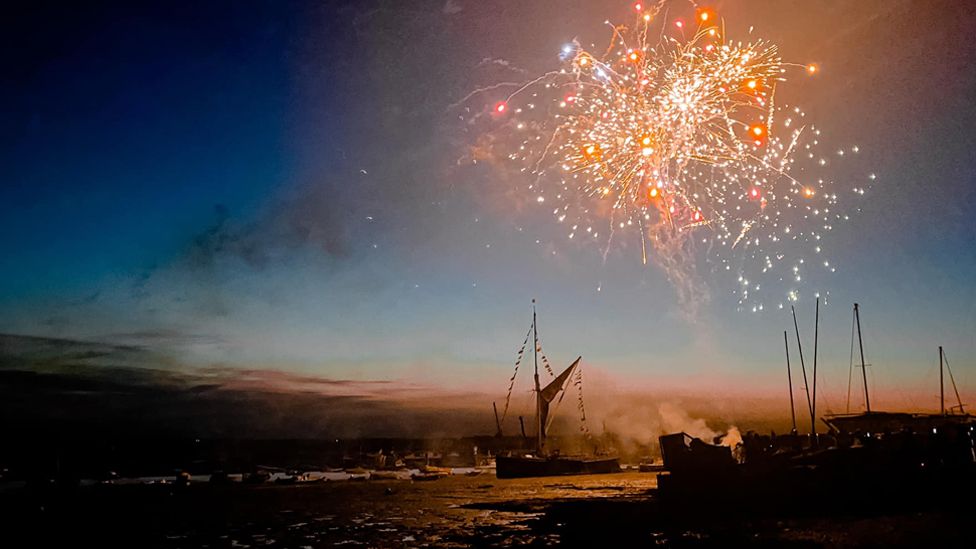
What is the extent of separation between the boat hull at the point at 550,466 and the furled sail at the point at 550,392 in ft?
13.2

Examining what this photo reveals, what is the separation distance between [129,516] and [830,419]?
163 feet

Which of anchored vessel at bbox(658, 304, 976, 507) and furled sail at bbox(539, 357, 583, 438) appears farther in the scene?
furled sail at bbox(539, 357, 583, 438)

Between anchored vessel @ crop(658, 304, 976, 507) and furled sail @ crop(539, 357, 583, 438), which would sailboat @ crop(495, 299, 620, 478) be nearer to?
furled sail @ crop(539, 357, 583, 438)

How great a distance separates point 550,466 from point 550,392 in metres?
7.91

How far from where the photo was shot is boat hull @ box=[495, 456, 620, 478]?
60.5m


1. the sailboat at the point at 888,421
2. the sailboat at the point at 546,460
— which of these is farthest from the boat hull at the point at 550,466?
the sailboat at the point at 888,421

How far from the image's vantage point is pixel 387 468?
85.8 m

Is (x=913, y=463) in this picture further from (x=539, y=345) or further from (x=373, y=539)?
(x=539, y=345)

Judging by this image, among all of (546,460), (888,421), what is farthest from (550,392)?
(888,421)

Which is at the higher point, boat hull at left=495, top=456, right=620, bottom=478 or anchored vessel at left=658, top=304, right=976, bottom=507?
anchored vessel at left=658, top=304, right=976, bottom=507

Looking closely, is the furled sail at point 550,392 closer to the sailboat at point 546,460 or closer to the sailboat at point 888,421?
the sailboat at point 546,460

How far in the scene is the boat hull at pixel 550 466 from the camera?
198 ft

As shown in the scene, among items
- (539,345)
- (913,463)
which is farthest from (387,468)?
(913,463)

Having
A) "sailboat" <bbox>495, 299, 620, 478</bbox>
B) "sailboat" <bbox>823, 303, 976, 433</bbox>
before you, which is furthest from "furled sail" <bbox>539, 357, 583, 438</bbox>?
"sailboat" <bbox>823, 303, 976, 433</bbox>
